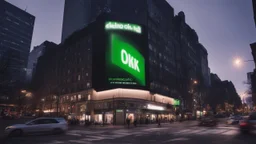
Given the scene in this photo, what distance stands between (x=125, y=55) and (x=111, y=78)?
7.49m

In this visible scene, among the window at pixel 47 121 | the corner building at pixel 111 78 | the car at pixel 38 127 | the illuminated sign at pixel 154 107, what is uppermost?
the corner building at pixel 111 78

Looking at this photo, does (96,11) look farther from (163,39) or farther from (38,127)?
(38,127)

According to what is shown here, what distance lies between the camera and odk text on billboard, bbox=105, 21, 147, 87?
50.5 metres

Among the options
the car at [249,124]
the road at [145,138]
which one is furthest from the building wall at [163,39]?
the road at [145,138]

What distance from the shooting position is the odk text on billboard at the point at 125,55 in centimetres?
5053

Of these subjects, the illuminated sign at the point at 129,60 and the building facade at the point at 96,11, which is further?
the building facade at the point at 96,11

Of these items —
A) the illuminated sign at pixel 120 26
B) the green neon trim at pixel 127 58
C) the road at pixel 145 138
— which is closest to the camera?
the road at pixel 145 138

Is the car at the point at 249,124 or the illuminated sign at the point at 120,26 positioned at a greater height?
the illuminated sign at the point at 120,26

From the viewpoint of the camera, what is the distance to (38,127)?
16.8 m

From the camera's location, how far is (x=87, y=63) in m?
59.2

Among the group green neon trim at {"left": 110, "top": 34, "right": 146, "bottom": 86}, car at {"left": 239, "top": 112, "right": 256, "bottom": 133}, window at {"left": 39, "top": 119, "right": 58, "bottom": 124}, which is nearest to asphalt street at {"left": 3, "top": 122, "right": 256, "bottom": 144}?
car at {"left": 239, "top": 112, "right": 256, "bottom": 133}

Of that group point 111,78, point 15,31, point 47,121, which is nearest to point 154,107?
point 111,78

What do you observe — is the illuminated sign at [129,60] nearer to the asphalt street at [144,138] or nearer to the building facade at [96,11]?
the building facade at [96,11]

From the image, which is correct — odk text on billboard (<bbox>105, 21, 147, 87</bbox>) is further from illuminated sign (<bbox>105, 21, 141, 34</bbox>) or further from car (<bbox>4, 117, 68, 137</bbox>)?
car (<bbox>4, 117, 68, 137</bbox>)
